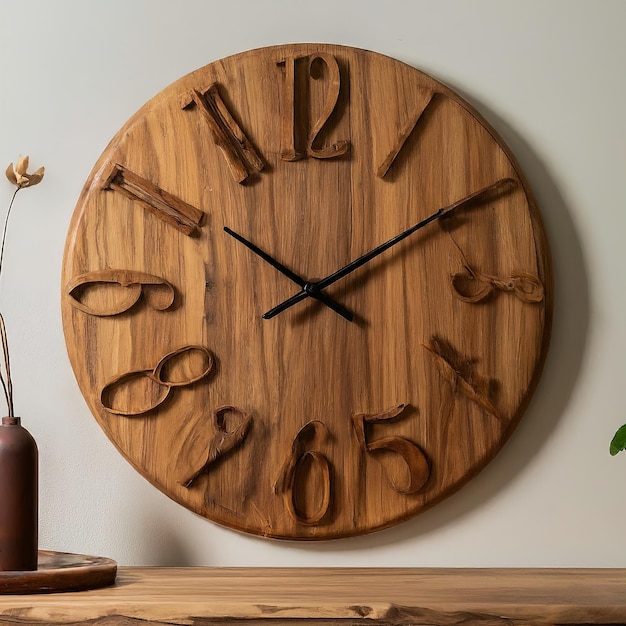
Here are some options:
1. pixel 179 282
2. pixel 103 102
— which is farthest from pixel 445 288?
pixel 103 102

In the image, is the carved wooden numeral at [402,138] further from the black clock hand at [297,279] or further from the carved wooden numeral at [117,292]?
the carved wooden numeral at [117,292]

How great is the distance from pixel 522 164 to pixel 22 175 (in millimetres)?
762

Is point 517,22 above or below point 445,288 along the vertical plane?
above

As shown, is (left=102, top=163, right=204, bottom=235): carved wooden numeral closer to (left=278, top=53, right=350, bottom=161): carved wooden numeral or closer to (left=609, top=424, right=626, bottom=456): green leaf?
(left=278, top=53, right=350, bottom=161): carved wooden numeral

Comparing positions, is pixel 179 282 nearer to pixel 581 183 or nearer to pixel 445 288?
pixel 445 288

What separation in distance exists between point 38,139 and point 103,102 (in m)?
0.12

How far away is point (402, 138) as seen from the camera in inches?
49.5

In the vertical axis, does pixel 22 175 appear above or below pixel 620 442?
above

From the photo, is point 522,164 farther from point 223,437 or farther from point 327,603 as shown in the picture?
point 327,603

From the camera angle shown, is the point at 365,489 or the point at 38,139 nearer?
the point at 365,489

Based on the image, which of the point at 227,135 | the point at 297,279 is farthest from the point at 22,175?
the point at 297,279

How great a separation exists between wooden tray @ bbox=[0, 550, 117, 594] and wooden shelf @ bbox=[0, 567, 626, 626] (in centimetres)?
1

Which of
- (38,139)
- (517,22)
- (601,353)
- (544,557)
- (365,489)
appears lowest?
(544,557)

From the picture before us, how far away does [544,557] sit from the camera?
4.12 feet
